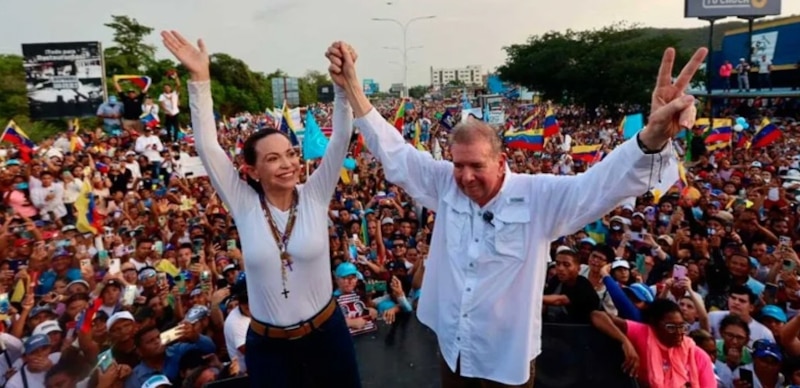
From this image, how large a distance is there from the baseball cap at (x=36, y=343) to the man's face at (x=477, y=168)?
3299mm

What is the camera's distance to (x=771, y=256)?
5934 mm

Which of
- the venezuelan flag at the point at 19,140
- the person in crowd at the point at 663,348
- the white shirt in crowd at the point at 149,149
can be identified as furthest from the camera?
the white shirt in crowd at the point at 149,149

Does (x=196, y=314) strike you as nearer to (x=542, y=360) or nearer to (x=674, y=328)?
(x=542, y=360)

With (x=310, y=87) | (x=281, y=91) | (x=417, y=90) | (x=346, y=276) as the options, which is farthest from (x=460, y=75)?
(x=346, y=276)

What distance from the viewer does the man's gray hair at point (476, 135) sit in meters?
1.93

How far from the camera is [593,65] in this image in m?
38.7

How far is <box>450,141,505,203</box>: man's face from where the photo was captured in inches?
75.8

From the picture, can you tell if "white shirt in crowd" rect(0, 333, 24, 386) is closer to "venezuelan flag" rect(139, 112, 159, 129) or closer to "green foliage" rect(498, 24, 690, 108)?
"venezuelan flag" rect(139, 112, 159, 129)

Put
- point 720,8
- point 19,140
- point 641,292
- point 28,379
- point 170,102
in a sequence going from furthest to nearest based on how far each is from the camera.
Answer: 1. point 720,8
2. point 170,102
3. point 19,140
4. point 641,292
5. point 28,379

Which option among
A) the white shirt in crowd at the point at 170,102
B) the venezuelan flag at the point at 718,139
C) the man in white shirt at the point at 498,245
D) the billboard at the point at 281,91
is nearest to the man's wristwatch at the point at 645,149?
the man in white shirt at the point at 498,245

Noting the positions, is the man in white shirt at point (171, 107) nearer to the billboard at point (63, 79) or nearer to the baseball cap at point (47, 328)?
the billboard at point (63, 79)

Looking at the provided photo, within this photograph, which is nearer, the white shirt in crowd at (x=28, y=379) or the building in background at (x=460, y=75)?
the white shirt in crowd at (x=28, y=379)

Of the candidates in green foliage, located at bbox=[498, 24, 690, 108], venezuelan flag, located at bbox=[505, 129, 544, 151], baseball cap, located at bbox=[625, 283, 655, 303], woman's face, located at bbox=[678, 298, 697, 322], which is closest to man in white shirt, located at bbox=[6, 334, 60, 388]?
baseball cap, located at bbox=[625, 283, 655, 303]

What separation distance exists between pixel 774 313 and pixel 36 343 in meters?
5.22
